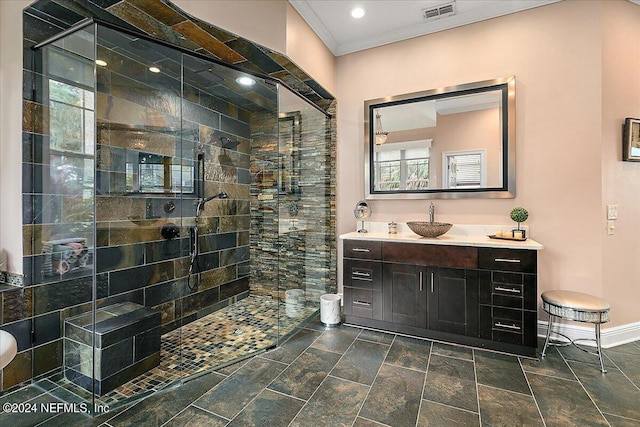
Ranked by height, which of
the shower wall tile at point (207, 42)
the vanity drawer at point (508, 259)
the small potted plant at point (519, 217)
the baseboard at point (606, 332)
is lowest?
the baseboard at point (606, 332)

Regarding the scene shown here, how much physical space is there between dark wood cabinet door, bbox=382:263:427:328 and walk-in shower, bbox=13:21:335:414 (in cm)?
93

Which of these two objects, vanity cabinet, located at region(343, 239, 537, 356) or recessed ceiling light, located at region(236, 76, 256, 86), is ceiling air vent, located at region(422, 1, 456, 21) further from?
vanity cabinet, located at region(343, 239, 537, 356)

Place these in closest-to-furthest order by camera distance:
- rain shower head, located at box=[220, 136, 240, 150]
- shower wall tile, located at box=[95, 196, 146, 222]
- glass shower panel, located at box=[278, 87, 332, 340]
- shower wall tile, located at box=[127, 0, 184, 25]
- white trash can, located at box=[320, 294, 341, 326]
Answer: shower wall tile, located at box=[127, 0, 184, 25]
shower wall tile, located at box=[95, 196, 146, 222]
white trash can, located at box=[320, 294, 341, 326]
glass shower panel, located at box=[278, 87, 332, 340]
rain shower head, located at box=[220, 136, 240, 150]

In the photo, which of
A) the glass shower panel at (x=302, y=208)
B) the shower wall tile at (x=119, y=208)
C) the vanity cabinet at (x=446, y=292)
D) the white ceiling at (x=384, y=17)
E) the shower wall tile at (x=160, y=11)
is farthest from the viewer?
the glass shower panel at (x=302, y=208)

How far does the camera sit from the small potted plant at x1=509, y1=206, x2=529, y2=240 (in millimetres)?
2666

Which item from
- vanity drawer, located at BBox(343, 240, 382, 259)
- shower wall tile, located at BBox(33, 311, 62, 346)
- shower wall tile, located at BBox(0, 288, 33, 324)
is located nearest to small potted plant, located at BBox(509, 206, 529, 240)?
vanity drawer, located at BBox(343, 240, 382, 259)

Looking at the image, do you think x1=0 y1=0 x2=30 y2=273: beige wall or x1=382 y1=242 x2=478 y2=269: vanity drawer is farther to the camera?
x1=382 y1=242 x2=478 y2=269: vanity drawer

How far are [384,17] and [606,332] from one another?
3.54m

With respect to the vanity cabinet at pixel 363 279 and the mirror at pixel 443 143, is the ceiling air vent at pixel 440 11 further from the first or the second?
the vanity cabinet at pixel 363 279

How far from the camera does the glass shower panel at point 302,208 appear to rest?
127 inches

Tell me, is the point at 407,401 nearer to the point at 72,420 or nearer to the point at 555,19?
the point at 72,420

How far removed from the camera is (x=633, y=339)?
271cm

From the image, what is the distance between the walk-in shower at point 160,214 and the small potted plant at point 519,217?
191 centimetres

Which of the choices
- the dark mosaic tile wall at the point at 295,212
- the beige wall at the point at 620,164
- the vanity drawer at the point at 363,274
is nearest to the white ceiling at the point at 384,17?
the beige wall at the point at 620,164
